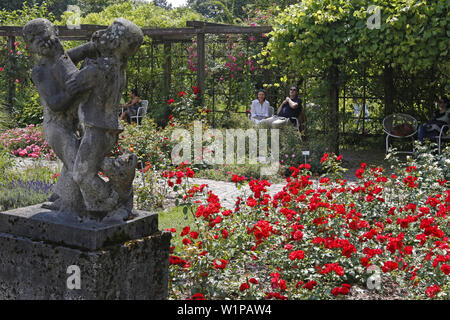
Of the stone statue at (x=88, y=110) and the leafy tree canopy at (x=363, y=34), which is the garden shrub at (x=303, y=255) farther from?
the leafy tree canopy at (x=363, y=34)

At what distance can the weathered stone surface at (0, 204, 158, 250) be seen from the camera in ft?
8.55

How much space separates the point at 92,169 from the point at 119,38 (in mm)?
651

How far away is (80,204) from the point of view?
282 centimetres

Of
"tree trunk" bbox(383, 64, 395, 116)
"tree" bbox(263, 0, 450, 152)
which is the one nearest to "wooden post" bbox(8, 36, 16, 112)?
"tree" bbox(263, 0, 450, 152)

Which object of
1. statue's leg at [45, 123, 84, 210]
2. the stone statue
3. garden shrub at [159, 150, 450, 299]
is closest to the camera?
the stone statue

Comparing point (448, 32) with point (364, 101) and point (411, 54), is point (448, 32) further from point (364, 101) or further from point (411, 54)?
point (364, 101)

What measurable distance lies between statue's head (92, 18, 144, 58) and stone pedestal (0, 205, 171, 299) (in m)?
0.85

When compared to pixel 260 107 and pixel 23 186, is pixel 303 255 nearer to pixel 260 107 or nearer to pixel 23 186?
pixel 23 186

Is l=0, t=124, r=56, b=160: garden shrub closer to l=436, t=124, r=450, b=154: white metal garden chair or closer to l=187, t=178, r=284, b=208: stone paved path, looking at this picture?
l=187, t=178, r=284, b=208: stone paved path

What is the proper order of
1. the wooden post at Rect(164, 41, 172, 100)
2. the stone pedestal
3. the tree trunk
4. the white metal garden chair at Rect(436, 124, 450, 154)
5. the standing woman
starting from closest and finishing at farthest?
the stone pedestal, the white metal garden chair at Rect(436, 124, 450, 154), the standing woman, the tree trunk, the wooden post at Rect(164, 41, 172, 100)

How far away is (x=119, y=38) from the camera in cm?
266

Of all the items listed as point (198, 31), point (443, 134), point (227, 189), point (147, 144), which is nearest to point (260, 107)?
point (198, 31)
